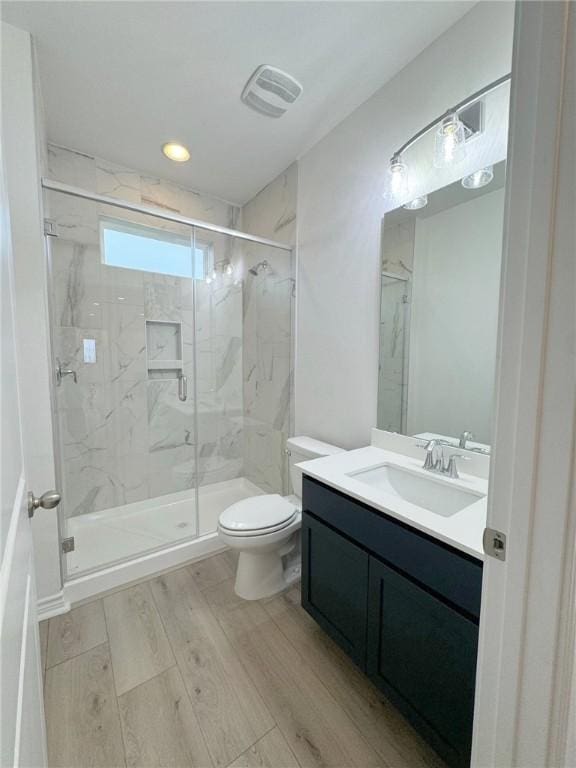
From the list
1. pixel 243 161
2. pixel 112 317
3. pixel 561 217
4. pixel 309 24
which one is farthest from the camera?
pixel 112 317

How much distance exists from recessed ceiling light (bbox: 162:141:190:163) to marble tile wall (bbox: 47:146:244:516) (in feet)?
1.12

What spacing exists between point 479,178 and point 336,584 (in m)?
1.73

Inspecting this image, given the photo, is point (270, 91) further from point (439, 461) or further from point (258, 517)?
point (258, 517)

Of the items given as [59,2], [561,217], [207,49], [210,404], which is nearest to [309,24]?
[207,49]

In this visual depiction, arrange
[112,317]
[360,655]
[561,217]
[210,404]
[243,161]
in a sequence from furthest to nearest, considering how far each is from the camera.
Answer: [210,404] < [112,317] < [243,161] < [360,655] < [561,217]

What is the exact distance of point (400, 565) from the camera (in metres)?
1.06

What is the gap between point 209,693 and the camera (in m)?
1.26

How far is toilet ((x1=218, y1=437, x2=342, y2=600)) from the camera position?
1.64 m

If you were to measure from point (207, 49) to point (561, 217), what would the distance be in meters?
1.78

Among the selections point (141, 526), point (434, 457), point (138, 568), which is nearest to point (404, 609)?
point (434, 457)

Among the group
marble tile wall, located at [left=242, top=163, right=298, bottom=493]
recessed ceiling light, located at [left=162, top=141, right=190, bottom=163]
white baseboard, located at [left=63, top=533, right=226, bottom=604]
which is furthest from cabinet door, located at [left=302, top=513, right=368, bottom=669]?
recessed ceiling light, located at [left=162, top=141, right=190, bottom=163]

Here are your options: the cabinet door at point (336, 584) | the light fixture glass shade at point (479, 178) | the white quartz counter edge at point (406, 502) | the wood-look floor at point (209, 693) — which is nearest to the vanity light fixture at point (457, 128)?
the light fixture glass shade at point (479, 178)

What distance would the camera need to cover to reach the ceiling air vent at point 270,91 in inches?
62.0

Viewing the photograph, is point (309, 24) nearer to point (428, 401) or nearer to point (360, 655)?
point (428, 401)
